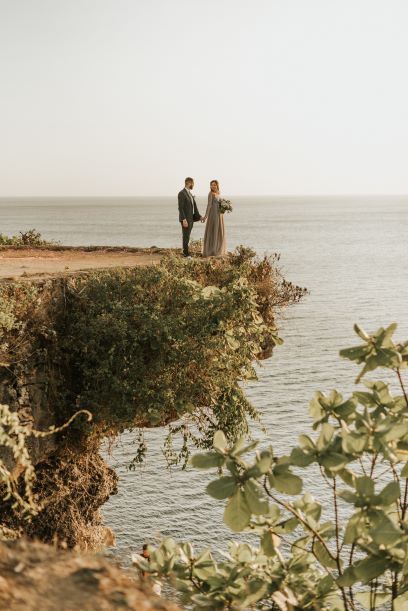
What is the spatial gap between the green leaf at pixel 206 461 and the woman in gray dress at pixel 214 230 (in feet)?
54.2

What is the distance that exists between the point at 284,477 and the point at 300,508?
830mm

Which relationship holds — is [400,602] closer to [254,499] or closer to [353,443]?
[353,443]

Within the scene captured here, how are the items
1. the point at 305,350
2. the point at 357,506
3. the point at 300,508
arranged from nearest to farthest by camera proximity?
the point at 357,506, the point at 300,508, the point at 305,350

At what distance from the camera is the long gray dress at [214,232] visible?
67.2 ft

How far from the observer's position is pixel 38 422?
46.8ft

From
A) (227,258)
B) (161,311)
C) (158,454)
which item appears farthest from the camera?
(158,454)

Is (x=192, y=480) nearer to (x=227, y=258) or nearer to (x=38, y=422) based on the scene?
(x=227, y=258)

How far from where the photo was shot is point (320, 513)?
4.72 meters

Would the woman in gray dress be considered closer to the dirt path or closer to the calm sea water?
the dirt path

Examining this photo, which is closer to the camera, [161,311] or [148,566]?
[148,566]

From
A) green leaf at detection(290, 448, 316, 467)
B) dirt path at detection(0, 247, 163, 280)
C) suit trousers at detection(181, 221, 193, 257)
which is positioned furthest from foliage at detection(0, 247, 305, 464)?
green leaf at detection(290, 448, 316, 467)

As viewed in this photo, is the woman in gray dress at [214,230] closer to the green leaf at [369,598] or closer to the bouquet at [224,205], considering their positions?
the bouquet at [224,205]

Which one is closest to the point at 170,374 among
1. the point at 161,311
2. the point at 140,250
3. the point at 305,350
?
the point at 161,311

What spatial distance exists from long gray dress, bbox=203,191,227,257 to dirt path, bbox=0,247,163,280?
5.04 feet
